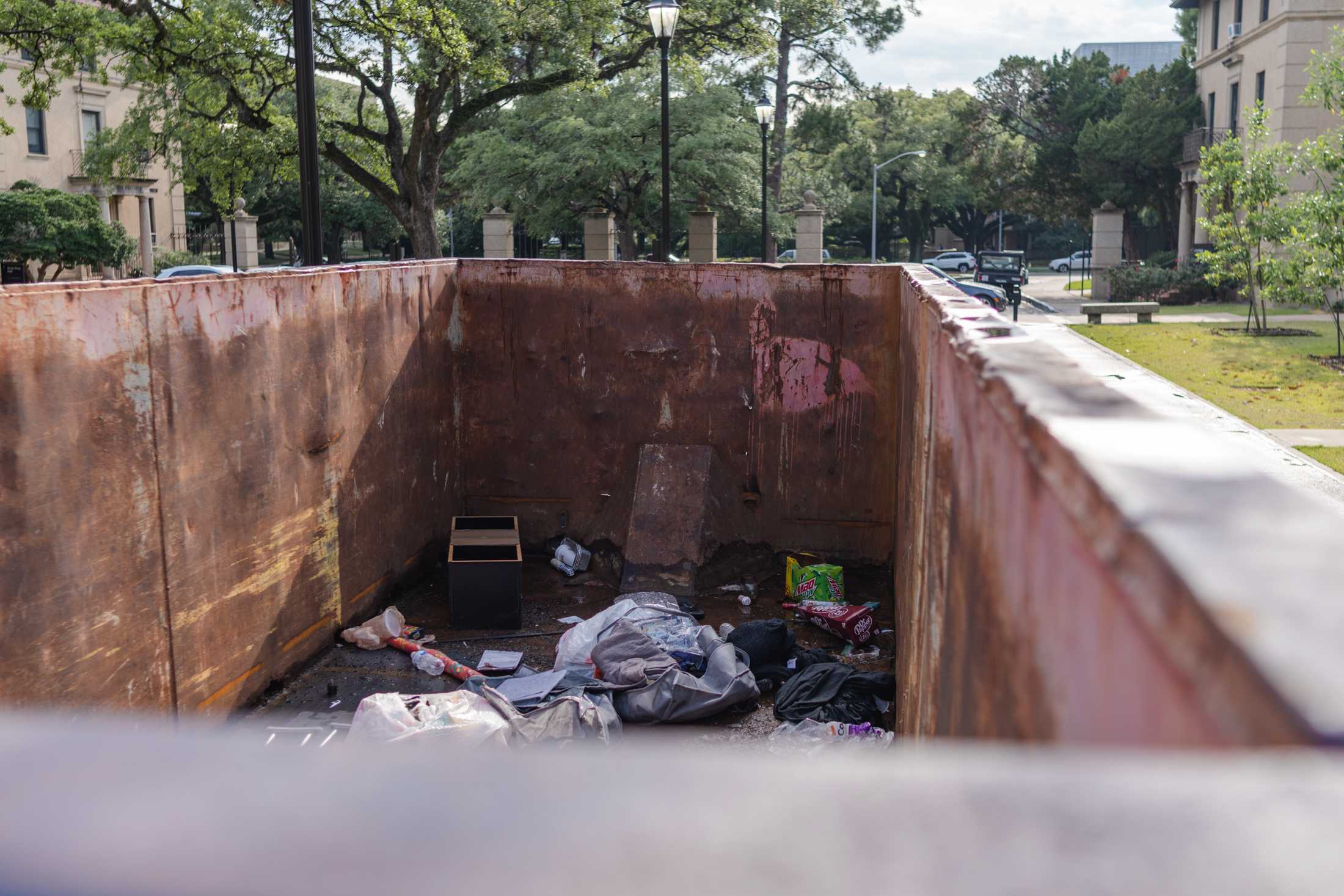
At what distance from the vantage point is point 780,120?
4859cm

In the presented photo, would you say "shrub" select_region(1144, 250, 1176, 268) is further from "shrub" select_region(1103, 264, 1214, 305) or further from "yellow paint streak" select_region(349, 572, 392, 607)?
"yellow paint streak" select_region(349, 572, 392, 607)

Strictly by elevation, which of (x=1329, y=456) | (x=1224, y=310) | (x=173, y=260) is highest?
(x=173, y=260)

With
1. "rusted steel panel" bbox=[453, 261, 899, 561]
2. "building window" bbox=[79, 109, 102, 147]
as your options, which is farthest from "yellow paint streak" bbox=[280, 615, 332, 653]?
"building window" bbox=[79, 109, 102, 147]

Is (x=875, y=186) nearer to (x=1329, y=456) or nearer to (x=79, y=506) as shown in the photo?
(x=1329, y=456)

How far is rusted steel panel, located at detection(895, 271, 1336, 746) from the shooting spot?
100cm

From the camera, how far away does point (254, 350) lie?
6.91m

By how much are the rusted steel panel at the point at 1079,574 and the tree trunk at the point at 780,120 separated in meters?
39.7

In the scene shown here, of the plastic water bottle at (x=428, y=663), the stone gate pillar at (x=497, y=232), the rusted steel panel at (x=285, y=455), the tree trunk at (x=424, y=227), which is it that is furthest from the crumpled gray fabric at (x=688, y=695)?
the stone gate pillar at (x=497, y=232)

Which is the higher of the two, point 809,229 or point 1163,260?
point 809,229

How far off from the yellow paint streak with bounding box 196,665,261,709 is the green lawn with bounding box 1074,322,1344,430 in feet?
41.3

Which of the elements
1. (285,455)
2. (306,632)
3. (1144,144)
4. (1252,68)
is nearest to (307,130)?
(285,455)

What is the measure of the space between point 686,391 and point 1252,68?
35.8 m

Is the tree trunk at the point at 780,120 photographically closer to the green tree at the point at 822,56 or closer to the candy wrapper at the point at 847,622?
the green tree at the point at 822,56

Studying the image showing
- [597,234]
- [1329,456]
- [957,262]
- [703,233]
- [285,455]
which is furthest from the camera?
[957,262]
